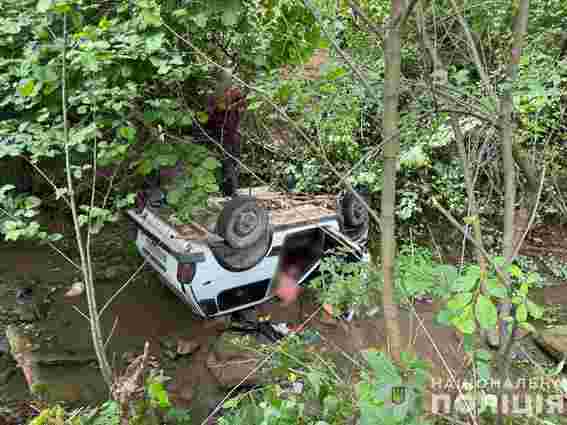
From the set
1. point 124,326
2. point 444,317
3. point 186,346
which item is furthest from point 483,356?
point 124,326

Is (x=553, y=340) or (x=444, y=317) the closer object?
(x=444, y=317)

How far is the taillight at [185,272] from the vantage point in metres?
3.51

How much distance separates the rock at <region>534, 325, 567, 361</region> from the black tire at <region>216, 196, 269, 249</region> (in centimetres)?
326

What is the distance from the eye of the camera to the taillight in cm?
351

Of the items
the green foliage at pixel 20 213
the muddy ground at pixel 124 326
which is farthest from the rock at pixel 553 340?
the green foliage at pixel 20 213

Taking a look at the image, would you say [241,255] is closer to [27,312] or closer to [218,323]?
[218,323]

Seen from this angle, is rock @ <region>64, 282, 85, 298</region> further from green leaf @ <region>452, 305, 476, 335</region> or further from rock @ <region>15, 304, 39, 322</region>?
green leaf @ <region>452, 305, 476, 335</region>

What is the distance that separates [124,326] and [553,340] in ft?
16.1

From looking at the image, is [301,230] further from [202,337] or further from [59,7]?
[59,7]

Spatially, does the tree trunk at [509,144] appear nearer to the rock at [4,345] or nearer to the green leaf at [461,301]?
the green leaf at [461,301]

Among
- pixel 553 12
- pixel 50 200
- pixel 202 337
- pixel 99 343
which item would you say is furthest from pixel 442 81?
pixel 50 200

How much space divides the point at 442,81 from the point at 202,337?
3.86 metres

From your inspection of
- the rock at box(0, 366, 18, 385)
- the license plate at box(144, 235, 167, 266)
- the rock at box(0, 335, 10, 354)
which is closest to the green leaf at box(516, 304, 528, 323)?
the license plate at box(144, 235, 167, 266)

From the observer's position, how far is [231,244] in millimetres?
3604
